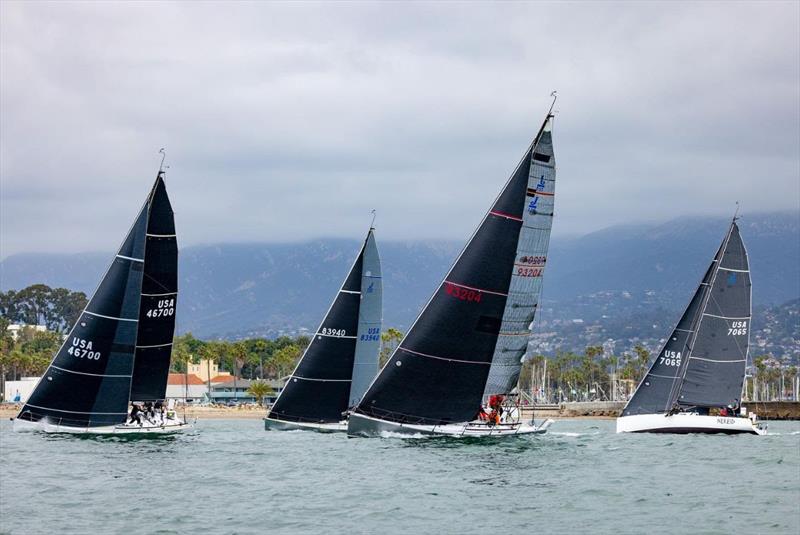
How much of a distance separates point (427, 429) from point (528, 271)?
8099 mm

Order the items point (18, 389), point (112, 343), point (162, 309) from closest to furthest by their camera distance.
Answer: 1. point (112, 343)
2. point (162, 309)
3. point (18, 389)

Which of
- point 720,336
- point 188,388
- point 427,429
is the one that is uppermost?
point 720,336

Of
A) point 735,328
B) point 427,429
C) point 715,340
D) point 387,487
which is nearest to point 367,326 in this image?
point 427,429

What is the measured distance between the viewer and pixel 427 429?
176 feet

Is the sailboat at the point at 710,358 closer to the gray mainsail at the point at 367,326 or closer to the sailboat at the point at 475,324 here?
the gray mainsail at the point at 367,326

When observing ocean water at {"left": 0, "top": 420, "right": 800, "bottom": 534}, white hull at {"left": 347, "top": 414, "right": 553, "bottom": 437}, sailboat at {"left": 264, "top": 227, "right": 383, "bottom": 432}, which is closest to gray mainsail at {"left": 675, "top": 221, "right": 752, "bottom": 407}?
ocean water at {"left": 0, "top": 420, "right": 800, "bottom": 534}

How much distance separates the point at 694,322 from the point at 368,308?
1990 cm

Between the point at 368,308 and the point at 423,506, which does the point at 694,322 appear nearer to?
the point at 368,308

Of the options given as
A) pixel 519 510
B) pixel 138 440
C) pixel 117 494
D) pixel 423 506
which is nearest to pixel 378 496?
pixel 423 506

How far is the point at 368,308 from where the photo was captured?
69000 millimetres

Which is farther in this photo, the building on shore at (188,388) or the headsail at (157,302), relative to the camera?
the building on shore at (188,388)

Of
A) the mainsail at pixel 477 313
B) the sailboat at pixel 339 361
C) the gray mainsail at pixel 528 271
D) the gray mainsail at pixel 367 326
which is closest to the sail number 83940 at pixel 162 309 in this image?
the sailboat at pixel 339 361

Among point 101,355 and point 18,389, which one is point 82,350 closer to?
point 101,355

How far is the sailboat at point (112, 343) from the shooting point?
57.5 m
